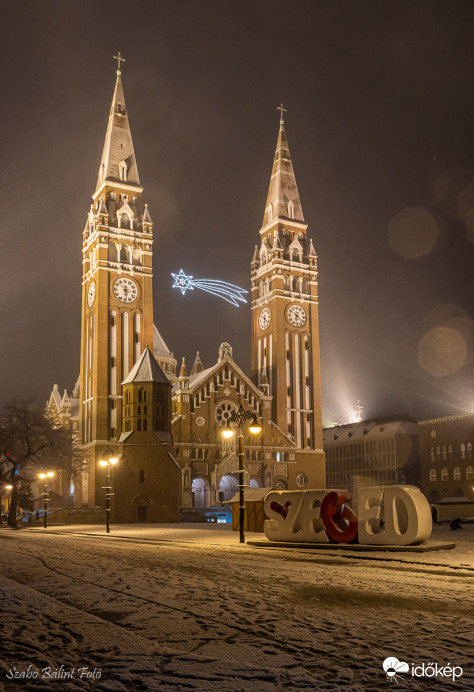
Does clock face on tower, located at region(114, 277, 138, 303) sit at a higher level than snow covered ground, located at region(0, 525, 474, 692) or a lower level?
higher

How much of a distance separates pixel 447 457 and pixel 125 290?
46513 mm

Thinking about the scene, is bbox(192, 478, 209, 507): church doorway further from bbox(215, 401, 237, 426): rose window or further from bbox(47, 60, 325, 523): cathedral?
bbox(215, 401, 237, 426): rose window

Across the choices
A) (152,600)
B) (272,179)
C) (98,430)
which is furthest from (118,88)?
(152,600)

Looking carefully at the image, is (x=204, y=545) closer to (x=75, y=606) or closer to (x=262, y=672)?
(x=75, y=606)

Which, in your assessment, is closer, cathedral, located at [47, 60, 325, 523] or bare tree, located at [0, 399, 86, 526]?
bare tree, located at [0, 399, 86, 526]

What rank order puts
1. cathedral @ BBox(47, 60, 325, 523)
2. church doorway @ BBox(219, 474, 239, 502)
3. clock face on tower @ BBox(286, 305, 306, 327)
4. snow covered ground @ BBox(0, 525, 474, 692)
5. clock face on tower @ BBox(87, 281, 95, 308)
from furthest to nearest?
clock face on tower @ BBox(286, 305, 306, 327) → clock face on tower @ BBox(87, 281, 95, 308) → church doorway @ BBox(219, 474, 239, 502) → cathedral @ BBox(47, 60, 325, 523) → snow covered ground @ BBox(0, 525, 474, 692)

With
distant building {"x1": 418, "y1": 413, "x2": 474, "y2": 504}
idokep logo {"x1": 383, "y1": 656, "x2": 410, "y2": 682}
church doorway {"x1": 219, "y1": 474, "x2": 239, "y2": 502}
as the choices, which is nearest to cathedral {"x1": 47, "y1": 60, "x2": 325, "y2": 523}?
church doorway {"x1": 219, "y1": 474, "x2": 239, "y2": 502}

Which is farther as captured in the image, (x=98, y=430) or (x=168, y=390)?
(x=98, y=430)

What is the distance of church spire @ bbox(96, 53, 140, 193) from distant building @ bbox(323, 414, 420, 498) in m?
50.7

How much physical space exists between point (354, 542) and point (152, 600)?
12655 mm

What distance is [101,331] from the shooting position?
230 ft

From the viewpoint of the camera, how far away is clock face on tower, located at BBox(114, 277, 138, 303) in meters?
72.5

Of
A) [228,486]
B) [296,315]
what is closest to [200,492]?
[228,486]

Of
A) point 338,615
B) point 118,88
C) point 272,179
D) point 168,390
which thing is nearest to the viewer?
point 338,615
